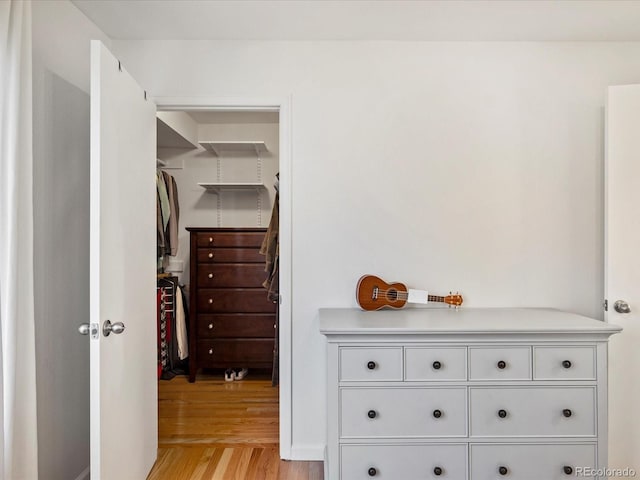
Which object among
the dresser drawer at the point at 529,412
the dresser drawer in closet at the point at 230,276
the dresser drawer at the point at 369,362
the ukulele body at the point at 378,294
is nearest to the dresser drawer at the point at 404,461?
the dresser drawer at the point at 529,412

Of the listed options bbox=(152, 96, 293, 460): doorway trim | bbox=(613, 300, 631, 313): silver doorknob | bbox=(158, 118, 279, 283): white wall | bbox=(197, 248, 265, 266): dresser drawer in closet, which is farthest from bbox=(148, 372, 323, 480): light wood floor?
bbox=(613, 300, 631, 313): silver doorknob

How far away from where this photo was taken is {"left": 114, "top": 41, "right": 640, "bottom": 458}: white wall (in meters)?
2.30

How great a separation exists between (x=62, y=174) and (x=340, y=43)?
162 centimetres

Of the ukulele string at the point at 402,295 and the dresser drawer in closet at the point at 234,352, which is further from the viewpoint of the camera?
the dresser drawer in closet at the point at 234,352

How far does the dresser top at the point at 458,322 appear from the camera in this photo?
5.83 feet

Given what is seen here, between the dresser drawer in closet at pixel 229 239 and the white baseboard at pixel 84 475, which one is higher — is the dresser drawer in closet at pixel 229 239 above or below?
above

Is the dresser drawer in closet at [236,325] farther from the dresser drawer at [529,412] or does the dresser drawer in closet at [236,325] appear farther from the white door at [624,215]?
the white door at [624,215]

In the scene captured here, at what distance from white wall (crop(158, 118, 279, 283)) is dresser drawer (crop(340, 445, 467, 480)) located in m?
2.68

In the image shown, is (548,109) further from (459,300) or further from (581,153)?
(459,300)

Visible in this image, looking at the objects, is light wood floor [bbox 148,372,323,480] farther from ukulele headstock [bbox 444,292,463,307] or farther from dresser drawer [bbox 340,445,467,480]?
ukulele headstock [bbox 444,292,463,307]

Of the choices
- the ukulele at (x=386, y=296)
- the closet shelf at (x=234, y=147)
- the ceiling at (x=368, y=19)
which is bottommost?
the ukulele at (x=386, y=296)

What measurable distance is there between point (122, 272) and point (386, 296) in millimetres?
1336

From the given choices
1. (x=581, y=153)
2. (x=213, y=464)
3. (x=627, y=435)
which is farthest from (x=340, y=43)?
(x=627, y=435)

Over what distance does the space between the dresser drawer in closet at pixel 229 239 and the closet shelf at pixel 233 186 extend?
0.51 m
